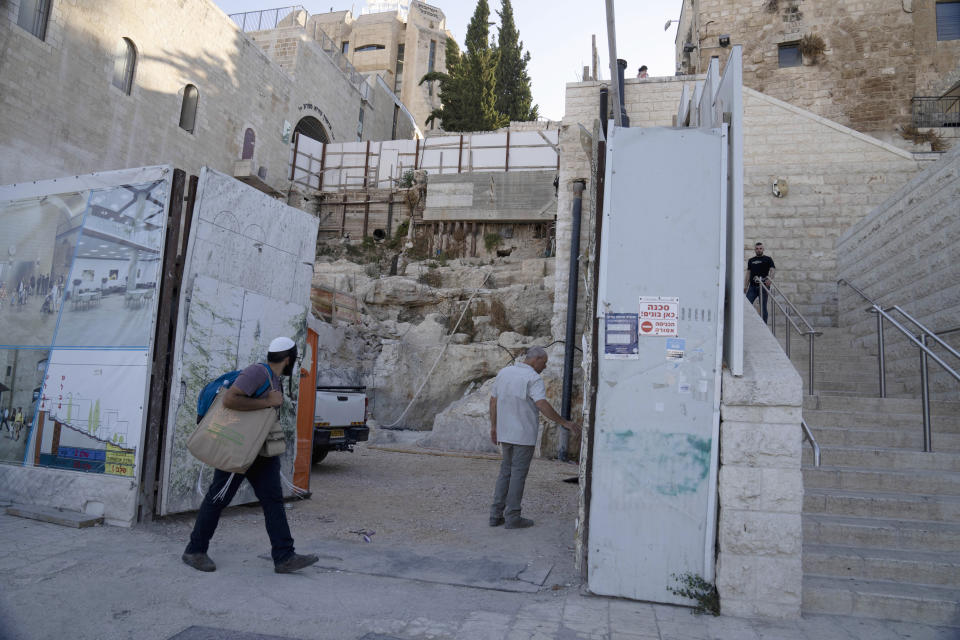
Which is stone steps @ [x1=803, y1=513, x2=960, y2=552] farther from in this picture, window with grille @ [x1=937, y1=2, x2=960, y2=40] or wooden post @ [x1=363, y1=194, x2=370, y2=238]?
wooden post @ [x1=363, y1=194, x2=370, y2=238]

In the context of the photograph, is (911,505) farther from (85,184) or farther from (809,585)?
(85,184)

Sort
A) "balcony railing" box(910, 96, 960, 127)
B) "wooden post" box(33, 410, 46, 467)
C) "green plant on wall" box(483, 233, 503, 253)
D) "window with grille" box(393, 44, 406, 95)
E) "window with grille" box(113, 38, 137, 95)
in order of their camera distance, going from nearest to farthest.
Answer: "wooden post" box(33, 410, 46, 467)
"window with grille" box(113, 38, 137, 95)
"balcony railing" box(910, 96, 960, 127)
"green plant on wall" box(483, 233, 503, 253)
"window with grille" box(393, 44, 406, 95)

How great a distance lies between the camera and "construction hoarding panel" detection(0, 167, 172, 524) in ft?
16.2

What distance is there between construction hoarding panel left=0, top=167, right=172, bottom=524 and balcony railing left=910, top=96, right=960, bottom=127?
2184 centimetres

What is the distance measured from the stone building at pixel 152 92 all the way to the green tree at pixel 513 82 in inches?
350

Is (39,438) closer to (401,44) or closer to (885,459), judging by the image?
(885,459)

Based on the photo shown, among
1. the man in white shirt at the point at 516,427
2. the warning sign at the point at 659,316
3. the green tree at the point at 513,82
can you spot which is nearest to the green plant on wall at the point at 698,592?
the warning sign at the point at 659,316

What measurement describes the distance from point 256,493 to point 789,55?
2200cm

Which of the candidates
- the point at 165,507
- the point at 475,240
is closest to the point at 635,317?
the point at 165,507

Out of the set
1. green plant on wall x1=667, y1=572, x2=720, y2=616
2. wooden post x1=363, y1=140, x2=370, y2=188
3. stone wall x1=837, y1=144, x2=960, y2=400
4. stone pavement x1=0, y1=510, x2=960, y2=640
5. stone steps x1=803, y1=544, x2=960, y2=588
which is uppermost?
wooden post x1=363, y1=140, x2=370, y2=188

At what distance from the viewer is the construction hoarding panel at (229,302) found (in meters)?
5.04

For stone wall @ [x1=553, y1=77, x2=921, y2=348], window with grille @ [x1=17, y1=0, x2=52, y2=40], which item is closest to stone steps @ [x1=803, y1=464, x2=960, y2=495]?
stone wall @ [x1=553, y1=77, x2=921, y2=348]

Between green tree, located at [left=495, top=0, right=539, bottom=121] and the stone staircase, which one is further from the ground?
green tree, located at [left=495, top=0, right=539, bottom=121]

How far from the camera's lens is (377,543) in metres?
4.83
